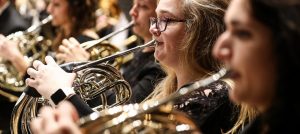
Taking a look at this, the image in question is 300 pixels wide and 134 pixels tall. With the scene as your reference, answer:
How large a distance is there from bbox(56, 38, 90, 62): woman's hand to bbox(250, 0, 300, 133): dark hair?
1.70 metres

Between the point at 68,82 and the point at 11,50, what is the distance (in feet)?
3.91

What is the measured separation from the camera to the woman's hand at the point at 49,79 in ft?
6.06

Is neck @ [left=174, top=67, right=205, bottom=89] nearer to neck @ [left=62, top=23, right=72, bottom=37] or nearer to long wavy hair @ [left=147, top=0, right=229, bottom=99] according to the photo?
long wavy hair @ [left=147, top=0, right=229, bottom=99]

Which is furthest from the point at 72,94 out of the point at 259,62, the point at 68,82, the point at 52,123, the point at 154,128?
the point at 259,62

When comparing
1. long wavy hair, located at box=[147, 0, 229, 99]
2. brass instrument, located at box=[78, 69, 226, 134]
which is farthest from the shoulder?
brass instrument, located at box=[78, 69, 226, 134]

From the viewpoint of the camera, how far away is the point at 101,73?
222cm

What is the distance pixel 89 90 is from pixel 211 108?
21.6 inches

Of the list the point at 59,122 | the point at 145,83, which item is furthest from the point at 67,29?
the point at 59,122

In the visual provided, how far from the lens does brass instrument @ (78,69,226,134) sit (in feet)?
4.07

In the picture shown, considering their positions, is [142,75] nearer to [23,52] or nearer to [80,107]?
[23,52]

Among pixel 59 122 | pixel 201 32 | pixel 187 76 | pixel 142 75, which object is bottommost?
pixel 142 75

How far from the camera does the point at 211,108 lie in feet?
6.00

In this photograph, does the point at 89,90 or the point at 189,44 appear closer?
the point at 189,44

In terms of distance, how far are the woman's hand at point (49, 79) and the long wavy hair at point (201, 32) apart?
0.37 m
